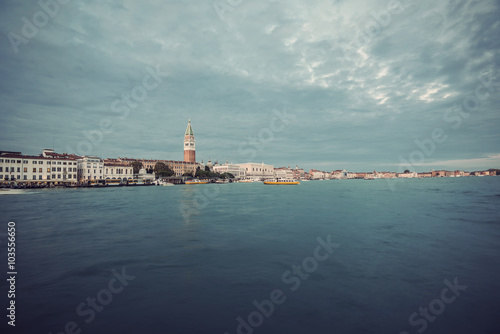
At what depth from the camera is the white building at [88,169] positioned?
81.3 m

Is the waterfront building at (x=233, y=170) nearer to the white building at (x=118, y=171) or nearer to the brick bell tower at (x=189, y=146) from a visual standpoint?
the brick bell tower at (x=189, y=146)

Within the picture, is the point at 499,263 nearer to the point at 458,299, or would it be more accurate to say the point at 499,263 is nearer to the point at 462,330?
the point at 458,299

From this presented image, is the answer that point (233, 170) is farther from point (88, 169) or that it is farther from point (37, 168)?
point (37, 168)

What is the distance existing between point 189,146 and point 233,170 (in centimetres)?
3757

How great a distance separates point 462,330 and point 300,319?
335cm

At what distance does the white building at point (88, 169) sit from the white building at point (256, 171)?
103430mm

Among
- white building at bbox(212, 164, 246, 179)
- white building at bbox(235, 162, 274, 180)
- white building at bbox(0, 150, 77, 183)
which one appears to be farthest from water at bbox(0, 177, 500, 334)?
white building at bbox(235, 162, 274, 180)

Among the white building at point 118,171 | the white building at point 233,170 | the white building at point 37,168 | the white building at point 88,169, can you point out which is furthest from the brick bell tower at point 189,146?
the white building at point 37,168

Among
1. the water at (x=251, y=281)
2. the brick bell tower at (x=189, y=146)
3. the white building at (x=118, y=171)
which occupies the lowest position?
the water at (x=251, y=281)

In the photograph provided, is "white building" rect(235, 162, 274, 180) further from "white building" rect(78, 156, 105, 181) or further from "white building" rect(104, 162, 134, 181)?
"white building" rect(78, 156, 105, 181)

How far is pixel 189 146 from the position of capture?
144625 mm

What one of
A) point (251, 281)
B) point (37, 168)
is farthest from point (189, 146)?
point (251, 281)

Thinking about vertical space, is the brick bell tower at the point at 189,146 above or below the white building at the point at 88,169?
above

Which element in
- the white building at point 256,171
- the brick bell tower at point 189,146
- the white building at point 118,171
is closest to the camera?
the white building at point 118,171
